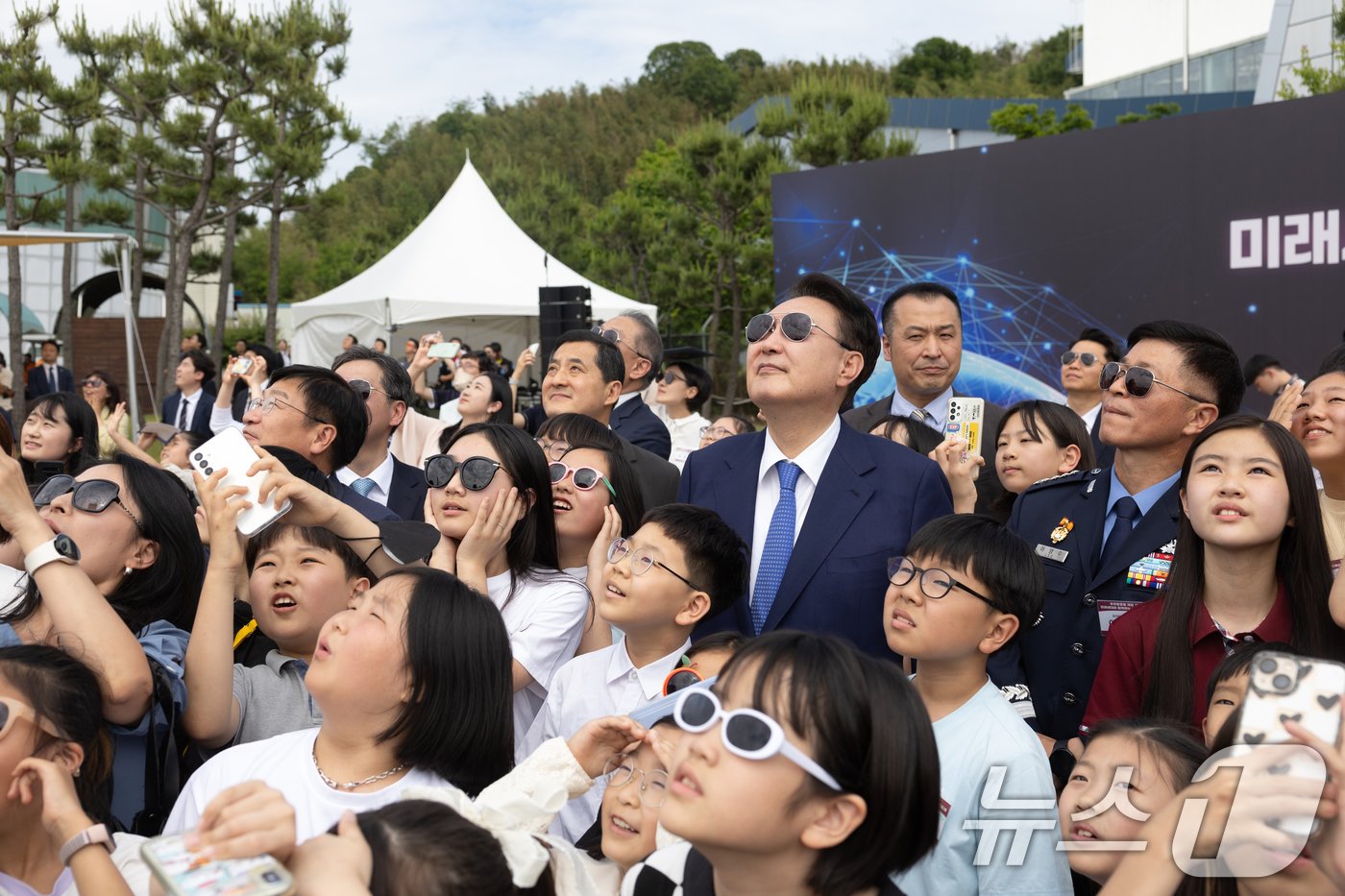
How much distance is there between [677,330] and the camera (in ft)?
100

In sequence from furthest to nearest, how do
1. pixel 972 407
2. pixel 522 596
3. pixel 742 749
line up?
pixel 972 407 < pixel 522 596 < pixel 742 749

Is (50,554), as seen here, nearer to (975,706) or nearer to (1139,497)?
(975,706)

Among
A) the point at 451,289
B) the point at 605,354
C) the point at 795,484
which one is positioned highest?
the point at 451,289

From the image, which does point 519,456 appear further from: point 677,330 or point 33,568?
point 677,330

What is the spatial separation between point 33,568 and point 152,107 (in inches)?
762

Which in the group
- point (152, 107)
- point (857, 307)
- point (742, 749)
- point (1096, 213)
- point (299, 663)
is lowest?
point (299, 663)

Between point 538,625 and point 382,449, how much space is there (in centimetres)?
211

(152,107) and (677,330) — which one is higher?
(152,107)

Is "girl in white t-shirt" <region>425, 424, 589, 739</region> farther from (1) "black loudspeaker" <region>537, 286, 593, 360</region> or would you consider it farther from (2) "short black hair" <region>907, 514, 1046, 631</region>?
(1) "black loudspeaker" <region>537, 286, 593, 360</region>

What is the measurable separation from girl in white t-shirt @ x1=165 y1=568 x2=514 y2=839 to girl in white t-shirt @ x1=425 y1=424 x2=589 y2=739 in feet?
2.36

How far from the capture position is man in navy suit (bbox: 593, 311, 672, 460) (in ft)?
17.7

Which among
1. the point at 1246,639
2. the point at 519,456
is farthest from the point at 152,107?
the point at 1246,639

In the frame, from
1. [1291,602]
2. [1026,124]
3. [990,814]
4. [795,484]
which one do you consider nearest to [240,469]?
[795,484]

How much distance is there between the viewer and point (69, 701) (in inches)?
Answer: 87.4
